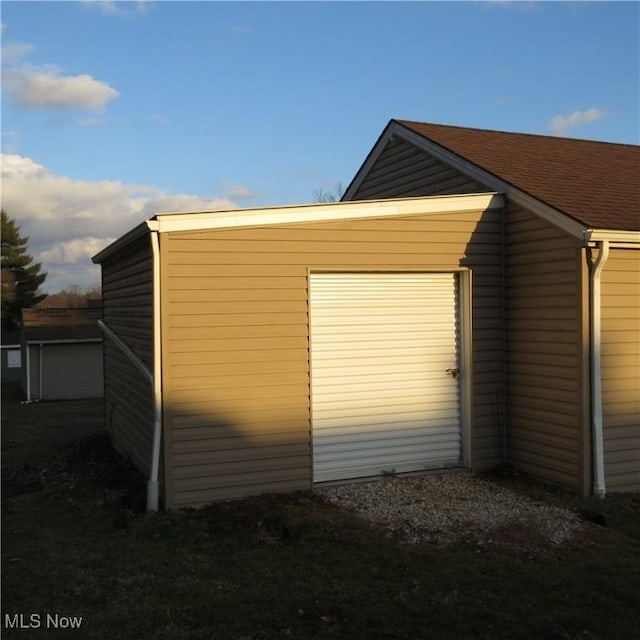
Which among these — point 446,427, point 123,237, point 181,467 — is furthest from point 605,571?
point 123,237

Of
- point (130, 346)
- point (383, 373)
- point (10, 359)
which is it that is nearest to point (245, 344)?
point (383, 373)

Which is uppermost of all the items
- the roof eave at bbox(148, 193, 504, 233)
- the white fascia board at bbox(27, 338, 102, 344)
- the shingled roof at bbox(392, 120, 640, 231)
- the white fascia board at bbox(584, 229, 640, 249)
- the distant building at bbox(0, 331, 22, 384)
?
the shingled roof at bbox(392, 120, 640, 231)

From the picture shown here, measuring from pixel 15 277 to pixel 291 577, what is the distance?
51015 millimetres

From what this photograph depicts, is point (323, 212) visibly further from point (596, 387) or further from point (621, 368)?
point (621, 368)

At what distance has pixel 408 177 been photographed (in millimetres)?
10750

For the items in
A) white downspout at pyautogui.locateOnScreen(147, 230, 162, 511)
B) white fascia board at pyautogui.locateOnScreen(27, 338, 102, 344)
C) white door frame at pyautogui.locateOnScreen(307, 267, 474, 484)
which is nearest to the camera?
white downspout at pyautogui.locateOnScreen(147, 230, 162, 511)

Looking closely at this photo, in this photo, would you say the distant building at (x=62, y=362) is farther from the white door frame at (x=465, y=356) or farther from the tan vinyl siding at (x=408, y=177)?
the white door frame at (x=465, y=356)

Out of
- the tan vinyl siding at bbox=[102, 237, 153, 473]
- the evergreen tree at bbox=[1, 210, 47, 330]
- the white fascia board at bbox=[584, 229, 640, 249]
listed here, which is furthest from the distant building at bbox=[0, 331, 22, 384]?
the white fascia board at bbox=[584, 229, 640, 249]

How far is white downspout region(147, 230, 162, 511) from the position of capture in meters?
6.65

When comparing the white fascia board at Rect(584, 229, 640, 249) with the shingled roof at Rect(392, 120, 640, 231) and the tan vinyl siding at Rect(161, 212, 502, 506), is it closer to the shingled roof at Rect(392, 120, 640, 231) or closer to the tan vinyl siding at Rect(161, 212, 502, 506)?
the shingled roof at Rect(392, 120, 640, 231)

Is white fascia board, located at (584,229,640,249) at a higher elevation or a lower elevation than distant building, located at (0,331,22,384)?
higher

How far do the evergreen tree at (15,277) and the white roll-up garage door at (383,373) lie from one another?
47287 mm

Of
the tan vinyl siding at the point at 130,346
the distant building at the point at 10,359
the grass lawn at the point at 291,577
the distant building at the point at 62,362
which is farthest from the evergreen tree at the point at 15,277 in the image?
the grass lawn at the point at 291,577

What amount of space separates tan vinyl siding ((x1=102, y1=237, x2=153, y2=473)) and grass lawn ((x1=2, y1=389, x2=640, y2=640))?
1156 millimetres
